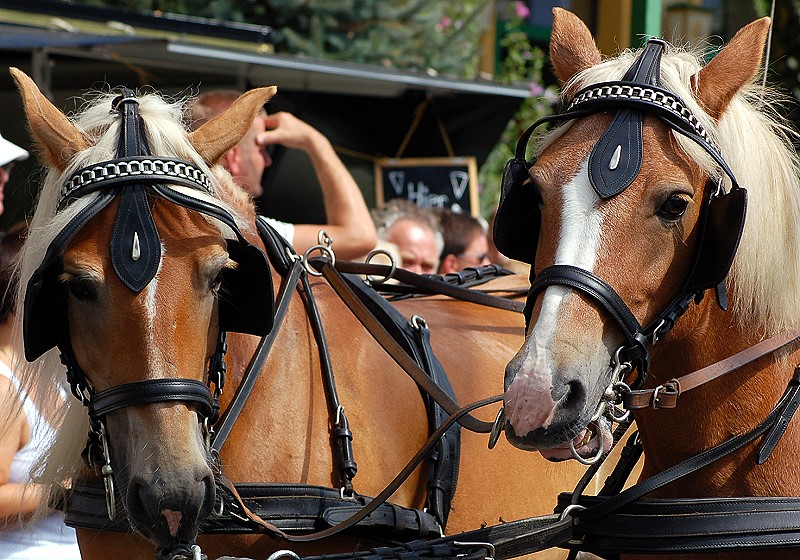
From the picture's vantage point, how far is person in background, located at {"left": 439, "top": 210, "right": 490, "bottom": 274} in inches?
224

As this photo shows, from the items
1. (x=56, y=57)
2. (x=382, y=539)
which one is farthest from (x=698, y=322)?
(x=56, y=57)

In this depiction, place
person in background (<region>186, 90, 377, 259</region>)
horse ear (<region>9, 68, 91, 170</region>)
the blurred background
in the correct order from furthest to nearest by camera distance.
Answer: the blurred background, person in background (<region>186, 90, 377, 259</region>), horse ear (<region>9, 68, 91, 170</region>)

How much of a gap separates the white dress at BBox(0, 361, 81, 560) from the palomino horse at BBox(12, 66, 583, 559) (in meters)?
0.60

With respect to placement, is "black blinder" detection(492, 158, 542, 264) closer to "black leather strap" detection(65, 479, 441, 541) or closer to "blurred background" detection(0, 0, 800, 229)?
"black leather strap" detection(65, 479, 441, 541)

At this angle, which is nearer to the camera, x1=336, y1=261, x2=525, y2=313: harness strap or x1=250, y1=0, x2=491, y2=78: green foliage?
x1=336, y1=261, x2=525, y2=313: harness strap

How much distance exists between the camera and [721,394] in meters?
2.21

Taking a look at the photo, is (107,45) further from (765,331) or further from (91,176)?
(765,331)

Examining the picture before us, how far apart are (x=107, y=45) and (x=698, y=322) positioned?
12.7 ft

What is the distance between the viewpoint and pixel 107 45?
5.20m

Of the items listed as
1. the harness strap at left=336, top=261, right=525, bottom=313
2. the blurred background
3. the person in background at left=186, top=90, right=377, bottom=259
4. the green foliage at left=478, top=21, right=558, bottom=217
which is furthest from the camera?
the green foliage at left=478, top=21, right=558, bottom=217

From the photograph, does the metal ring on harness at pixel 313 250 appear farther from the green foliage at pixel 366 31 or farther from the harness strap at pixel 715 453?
the green foliage at pixel 366 31

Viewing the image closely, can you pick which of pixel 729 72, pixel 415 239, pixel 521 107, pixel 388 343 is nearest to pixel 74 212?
pixel 388 343

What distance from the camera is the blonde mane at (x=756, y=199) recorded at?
2156 millimetres

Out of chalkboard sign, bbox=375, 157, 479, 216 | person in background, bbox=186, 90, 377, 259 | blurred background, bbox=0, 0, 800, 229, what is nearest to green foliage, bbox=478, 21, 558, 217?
blurred background, bbox=0, 0, 800, 229
